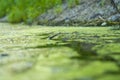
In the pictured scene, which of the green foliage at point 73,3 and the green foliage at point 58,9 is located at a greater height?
the green foliage at point 73,3

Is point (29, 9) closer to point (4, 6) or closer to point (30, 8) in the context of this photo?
point (30, 8)

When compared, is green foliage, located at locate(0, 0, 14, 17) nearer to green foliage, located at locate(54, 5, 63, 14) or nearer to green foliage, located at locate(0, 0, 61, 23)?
green foliage, located at locate(0, 0, 61, 23)

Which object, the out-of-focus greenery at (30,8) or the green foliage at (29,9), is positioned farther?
the green foliage at (29,9)

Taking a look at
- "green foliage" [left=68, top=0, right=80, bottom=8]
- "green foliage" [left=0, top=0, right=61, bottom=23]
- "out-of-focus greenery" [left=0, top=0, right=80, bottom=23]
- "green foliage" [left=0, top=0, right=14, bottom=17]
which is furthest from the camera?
"green foliage" [left=0, top=0, right=14, bottom=17]

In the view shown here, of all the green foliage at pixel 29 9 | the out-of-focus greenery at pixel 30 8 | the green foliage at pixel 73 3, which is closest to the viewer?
the green foliage at pixel 73 3

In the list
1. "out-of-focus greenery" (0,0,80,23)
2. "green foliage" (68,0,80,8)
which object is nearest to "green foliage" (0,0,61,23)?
"out-of-focus greenery" (0,0,80,23)

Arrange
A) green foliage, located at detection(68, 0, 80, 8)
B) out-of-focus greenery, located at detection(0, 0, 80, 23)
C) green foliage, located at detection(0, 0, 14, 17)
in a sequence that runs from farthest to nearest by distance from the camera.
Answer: green foliage, located at detection(0, 0, 14, 17) < out-of-focus greenery, located at detection(0, 0, 80, 23) < green foliage, located at detection(68, 0, 80, 8)

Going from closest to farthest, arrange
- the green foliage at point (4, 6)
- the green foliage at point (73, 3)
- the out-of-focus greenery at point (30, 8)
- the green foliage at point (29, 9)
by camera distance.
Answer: the green foliage at point (73, 3)
the out-of-focus greenery at point (30, 8)
the green foliage at point (29, 9)
the green foliage at point (4, 6)

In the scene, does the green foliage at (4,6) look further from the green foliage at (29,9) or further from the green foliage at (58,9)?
the green foliage at (58,9)

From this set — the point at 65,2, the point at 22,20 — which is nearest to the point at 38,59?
the point at 65,2

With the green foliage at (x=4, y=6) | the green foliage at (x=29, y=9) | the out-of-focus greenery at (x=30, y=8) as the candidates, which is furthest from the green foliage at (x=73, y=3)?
the green foliage at (x=4, y=6)

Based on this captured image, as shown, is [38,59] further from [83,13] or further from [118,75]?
[83,13]
